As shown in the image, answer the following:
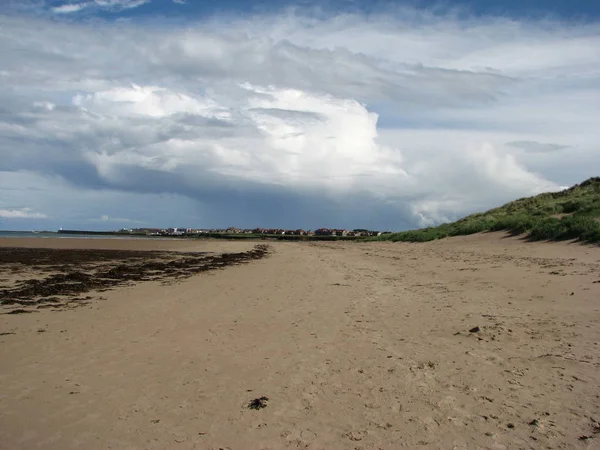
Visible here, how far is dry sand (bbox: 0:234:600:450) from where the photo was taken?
4430 millimetres

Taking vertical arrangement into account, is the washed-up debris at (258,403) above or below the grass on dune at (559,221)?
below

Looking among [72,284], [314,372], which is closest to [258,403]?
[314,372]

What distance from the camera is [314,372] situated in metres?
6.17

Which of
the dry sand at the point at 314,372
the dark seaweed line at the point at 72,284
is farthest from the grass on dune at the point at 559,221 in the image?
the dark seaweed line at the point at 72,284

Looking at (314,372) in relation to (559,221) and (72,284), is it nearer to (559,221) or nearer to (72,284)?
(72,284)

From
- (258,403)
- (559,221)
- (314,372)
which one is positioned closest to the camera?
(258,403)

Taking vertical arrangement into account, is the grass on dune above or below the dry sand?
above

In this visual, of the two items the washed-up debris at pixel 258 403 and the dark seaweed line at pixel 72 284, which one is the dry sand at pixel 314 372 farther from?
the dark seaweed line at pixel 72 284

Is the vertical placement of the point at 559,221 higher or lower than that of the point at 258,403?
higher

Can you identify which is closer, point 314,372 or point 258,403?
point 258,403

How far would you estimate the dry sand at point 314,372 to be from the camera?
14.5ft

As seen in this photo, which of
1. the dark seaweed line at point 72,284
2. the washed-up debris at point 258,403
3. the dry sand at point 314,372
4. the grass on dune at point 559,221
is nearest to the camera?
the dry sand at point 314,372

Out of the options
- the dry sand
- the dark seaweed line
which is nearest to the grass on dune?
the dry sand

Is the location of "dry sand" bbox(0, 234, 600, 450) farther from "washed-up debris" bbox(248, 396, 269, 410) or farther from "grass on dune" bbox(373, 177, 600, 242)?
"grass on dune" bbox(373, 177, 600, 242)
